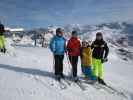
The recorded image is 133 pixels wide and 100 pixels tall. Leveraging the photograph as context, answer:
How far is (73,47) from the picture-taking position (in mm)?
11945

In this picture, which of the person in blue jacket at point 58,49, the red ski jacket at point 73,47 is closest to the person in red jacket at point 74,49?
the red ski jacket at point 73,47

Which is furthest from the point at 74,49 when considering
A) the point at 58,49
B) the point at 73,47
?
the point at 58,49

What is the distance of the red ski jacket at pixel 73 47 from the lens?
11930 mm

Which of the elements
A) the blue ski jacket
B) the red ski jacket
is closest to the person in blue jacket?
the blue ski jacket

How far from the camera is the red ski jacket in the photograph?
39.1ft

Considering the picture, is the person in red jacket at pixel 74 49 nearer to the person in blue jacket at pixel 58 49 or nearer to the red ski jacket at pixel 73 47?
the red ski jacket at pixel 73 47

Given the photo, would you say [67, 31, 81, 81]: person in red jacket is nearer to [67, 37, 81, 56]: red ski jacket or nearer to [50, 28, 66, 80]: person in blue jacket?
[67, 37, 81, 56]: red ski jacket

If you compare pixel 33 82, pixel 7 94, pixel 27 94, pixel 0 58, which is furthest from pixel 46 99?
pixel 0 58

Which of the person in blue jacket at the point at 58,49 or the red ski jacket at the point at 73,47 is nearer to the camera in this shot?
the person in blue jacket at the point at 58,49

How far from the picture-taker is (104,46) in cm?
1182

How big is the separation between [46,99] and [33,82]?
2095 mm

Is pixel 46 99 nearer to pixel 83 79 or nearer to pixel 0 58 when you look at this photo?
pixel 83 79

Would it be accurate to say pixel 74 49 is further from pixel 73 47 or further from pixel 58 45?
pixel 58 45

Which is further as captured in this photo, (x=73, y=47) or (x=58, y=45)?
(x=73, y=47)
